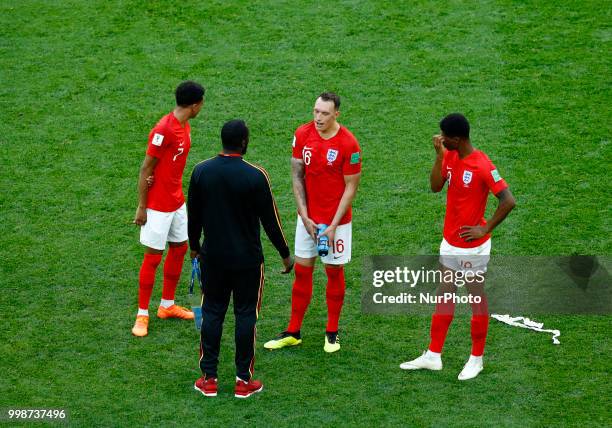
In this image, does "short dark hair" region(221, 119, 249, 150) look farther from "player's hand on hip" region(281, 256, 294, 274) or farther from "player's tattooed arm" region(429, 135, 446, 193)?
"player's tattooed arm" region(429, 135, 446, 193)

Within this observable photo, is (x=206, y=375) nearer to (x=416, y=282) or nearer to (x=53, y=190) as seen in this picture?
(x=416, y=282)

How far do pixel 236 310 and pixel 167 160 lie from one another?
1.45 m

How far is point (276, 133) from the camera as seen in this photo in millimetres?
11023

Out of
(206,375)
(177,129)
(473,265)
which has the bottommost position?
(206,375)

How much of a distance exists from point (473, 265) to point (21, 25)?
314 inches

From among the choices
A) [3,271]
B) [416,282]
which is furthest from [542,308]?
[3,271]

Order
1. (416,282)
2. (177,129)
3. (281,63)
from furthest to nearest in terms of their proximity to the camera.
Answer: (281,63) → (416,282) → (177,129)

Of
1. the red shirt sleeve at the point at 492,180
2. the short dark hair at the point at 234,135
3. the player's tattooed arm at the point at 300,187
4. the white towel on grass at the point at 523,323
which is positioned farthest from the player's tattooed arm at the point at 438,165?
the white towel on grass at the point at 523,323

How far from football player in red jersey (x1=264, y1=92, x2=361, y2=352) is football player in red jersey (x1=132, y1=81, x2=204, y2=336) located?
35.2 inches

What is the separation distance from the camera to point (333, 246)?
770 centimetres

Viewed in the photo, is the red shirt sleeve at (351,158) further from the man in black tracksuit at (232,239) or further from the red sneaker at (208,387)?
the red sneaker at (208,387)

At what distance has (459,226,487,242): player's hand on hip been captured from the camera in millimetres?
7125

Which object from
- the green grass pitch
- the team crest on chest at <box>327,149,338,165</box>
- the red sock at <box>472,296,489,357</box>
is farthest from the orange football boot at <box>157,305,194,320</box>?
the red sock at <box>472,296,489,357</box>

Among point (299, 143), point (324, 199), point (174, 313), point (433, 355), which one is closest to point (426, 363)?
point (433, 355)
